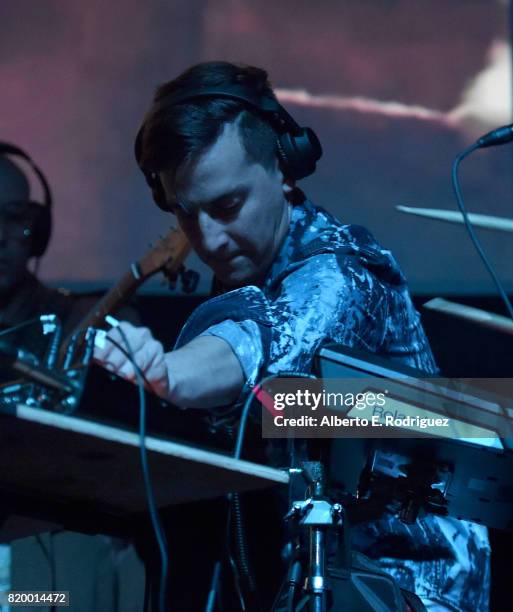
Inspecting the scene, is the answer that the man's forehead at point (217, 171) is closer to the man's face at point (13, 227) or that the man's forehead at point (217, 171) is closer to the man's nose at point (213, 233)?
the man's nose at point (213, 233)

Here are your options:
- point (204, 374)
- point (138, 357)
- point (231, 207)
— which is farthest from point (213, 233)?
point (138, 357)

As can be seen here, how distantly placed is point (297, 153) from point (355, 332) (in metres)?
0.35

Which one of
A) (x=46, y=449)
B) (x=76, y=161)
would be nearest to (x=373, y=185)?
(x=76, y=161)

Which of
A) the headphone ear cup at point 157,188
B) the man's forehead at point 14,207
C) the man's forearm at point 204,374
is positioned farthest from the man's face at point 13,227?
the man's forearm at point 204,374

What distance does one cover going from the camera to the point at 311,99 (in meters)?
2.42

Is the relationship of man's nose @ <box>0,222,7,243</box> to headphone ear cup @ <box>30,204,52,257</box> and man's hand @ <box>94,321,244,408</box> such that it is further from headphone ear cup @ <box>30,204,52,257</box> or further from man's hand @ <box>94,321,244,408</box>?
man's hand @ <box>94,321,244,408</box>

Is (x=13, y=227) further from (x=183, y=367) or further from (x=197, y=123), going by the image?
(x=183, y=367)

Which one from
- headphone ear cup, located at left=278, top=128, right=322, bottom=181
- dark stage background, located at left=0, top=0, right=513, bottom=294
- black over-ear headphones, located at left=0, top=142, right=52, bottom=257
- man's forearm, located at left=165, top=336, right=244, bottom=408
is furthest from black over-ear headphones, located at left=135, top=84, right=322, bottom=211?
black over-ear headphones, located at left=0, top=142, right=52, bottom=257

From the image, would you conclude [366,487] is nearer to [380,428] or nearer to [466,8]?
[380,428]

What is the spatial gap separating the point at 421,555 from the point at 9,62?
5.97ft

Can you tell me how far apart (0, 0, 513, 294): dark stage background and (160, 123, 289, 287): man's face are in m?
0.86

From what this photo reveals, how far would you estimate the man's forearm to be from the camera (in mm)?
999

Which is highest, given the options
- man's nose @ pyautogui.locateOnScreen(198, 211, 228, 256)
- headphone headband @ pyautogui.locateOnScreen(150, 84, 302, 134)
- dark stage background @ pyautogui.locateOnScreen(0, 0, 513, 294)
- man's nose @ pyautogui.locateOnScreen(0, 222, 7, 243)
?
dark stage background @ pyautogui.locateOnScreen(0, 0, 513, 294)

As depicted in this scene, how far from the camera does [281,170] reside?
153 cm
